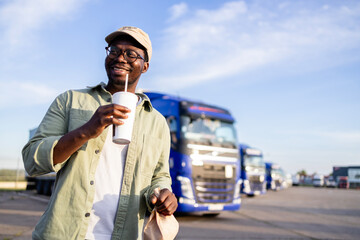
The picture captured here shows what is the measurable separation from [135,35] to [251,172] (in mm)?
17904

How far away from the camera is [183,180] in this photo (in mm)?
8719

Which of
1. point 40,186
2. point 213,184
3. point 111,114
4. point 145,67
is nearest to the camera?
point 111,114

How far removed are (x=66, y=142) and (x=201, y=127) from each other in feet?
25.9

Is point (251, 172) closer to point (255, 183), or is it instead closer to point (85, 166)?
point (255, 183)

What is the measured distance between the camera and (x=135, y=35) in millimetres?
1968

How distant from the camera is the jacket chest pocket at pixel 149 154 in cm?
189

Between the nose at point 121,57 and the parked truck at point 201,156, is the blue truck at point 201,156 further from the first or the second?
the nose at point 121,57

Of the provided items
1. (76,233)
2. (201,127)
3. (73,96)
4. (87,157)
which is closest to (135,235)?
(76,233)

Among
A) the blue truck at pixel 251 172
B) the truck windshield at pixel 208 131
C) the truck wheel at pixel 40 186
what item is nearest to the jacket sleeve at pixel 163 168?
the truck windshield at pixel 208 131

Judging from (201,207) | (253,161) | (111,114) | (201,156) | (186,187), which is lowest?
(201,207)

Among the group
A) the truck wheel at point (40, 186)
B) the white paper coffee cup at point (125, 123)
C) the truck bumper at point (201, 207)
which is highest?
the white paper coffee cup at point (125, 123)

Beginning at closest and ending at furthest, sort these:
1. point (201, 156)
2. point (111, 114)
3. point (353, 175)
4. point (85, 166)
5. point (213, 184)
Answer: point (111, 114) < point (85, 166) < point (201, 156) < point (213, 184) < point (353, 175)

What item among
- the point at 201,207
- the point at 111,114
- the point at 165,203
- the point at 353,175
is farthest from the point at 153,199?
the point at 353,175

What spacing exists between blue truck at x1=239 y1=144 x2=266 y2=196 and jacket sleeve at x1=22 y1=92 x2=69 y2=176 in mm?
17505
